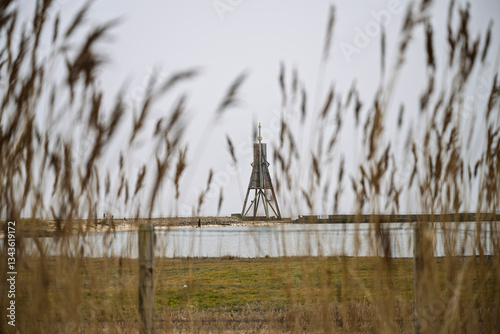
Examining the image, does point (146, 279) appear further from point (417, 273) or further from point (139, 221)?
point (417, 273)

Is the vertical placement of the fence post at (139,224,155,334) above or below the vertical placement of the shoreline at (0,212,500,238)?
below

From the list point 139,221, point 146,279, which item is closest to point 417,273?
point 146,279

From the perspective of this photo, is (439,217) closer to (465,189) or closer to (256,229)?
(465,189)

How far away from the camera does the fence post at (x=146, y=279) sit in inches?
65.7

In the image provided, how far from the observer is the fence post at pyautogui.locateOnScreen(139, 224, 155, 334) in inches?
65.7

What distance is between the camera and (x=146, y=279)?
1722 mm

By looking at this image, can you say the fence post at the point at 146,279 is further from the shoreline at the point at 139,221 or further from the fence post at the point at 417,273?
the fence post at the point at 417,273

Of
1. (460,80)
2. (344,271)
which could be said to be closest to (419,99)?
(460,80)

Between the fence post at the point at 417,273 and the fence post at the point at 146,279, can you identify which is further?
the fence post at the point at 146,279

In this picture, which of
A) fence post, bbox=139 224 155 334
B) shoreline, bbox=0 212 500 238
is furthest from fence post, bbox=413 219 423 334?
fence post, bbox=139 224 155 334

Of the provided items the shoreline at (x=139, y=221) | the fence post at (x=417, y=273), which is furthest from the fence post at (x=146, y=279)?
the fence post at (x=417, y=273)

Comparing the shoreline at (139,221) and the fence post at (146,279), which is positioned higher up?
the shoreline at (139,221)

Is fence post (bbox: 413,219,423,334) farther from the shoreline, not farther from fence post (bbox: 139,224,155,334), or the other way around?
fence post (bbox: 139,224,155,334)

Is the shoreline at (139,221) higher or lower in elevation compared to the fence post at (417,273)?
higher
